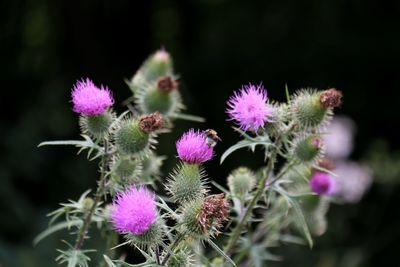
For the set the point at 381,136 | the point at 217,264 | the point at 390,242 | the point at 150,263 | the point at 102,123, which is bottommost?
the point at 390,242

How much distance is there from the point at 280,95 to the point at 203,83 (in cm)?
89

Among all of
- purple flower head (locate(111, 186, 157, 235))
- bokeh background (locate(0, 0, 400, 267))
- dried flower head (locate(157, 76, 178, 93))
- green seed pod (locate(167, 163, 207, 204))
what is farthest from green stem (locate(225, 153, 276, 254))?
bokeh background (locate(0, 0, 400, 267))

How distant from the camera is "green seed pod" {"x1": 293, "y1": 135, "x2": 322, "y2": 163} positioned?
2.74 metres

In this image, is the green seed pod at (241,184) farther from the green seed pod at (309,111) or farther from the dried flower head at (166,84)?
the dried flower head at (166,84)

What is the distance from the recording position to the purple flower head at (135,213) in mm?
2111

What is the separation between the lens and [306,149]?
275 cm

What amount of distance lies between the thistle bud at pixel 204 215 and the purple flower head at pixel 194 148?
20 centimetres

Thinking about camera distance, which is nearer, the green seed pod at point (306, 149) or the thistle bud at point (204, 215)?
the thistle bud at point (204, 215)

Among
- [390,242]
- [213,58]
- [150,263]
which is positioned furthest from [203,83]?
[150,263]

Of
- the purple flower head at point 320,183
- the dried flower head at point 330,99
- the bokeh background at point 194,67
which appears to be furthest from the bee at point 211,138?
the bokeh background at point 194,67

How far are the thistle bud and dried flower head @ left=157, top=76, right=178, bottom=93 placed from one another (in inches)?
50.7

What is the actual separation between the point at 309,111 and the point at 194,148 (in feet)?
1.96

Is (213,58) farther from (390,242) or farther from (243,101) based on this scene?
(243,101)

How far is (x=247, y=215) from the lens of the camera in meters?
2.65
